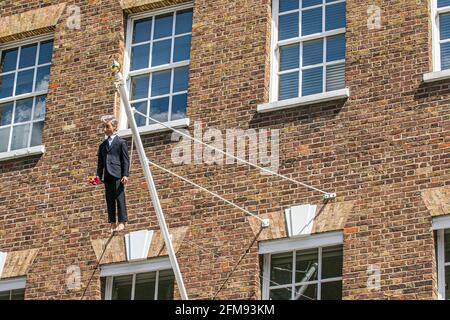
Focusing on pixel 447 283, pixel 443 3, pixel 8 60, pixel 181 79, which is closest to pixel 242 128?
pixel 181 79

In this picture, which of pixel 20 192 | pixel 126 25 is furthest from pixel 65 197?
pixel 126 25

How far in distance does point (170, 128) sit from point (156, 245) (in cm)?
162

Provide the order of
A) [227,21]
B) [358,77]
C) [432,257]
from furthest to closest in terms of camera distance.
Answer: [227,21] → [358,77] → [432,257]

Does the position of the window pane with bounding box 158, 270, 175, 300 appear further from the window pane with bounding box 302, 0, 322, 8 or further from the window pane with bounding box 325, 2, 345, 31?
the window pane with bounding box 302, 0, 322, 8

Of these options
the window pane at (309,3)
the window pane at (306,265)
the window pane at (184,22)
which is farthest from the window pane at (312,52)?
the window pane at (306,265)

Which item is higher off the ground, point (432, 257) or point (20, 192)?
point (20, 192)

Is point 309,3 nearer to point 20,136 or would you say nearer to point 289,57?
point 289,57

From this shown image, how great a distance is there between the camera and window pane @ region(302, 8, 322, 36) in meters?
21.9

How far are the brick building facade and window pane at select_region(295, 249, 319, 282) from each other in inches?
1.2

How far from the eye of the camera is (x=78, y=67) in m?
23.2

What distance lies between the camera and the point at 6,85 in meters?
24.0

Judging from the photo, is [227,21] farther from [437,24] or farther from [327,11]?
[437,24]

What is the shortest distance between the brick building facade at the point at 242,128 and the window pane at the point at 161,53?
0.8 inches

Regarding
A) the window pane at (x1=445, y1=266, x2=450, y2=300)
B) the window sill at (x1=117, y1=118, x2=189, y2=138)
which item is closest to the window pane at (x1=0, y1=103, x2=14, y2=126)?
the window sill at (x1=117, y1=118, x2=189, y2=138)
